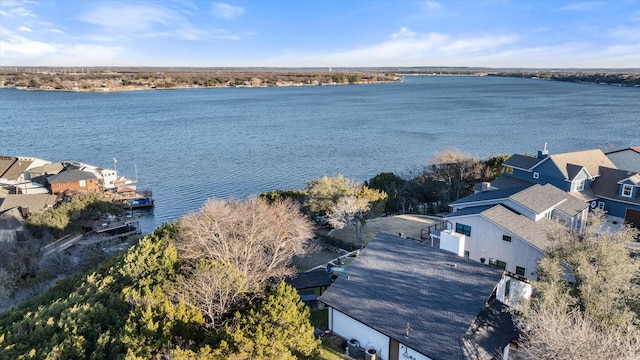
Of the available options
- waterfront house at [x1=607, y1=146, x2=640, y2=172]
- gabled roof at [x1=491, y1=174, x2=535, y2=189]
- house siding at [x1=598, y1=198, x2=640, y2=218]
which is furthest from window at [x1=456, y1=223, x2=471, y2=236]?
waterfront house at [x1=607, y1=146, x2=640, y2=172]

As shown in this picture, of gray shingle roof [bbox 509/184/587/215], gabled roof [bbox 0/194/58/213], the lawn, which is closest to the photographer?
gray shingle roof [bbox 509/184/587/215]

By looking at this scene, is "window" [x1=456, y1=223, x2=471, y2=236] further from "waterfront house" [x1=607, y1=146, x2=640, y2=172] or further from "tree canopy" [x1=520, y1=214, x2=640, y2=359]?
"waterfront house" [x1=607, y1=146, x2=640, y2=172]

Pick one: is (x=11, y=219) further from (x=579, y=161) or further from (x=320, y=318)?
(x=579, y=161)

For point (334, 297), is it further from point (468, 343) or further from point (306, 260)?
point (306, 260)

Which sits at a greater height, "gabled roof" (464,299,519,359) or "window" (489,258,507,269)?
"gabled roof" (464,299,519,359)

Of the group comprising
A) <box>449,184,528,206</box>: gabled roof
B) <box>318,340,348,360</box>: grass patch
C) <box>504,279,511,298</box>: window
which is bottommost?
<box>318,340,348,360</box>: grass patch

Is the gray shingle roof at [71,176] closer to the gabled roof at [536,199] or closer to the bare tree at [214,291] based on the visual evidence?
the bare tree at [214,291]

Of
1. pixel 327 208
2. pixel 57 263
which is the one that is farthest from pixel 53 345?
pixel 327 208
